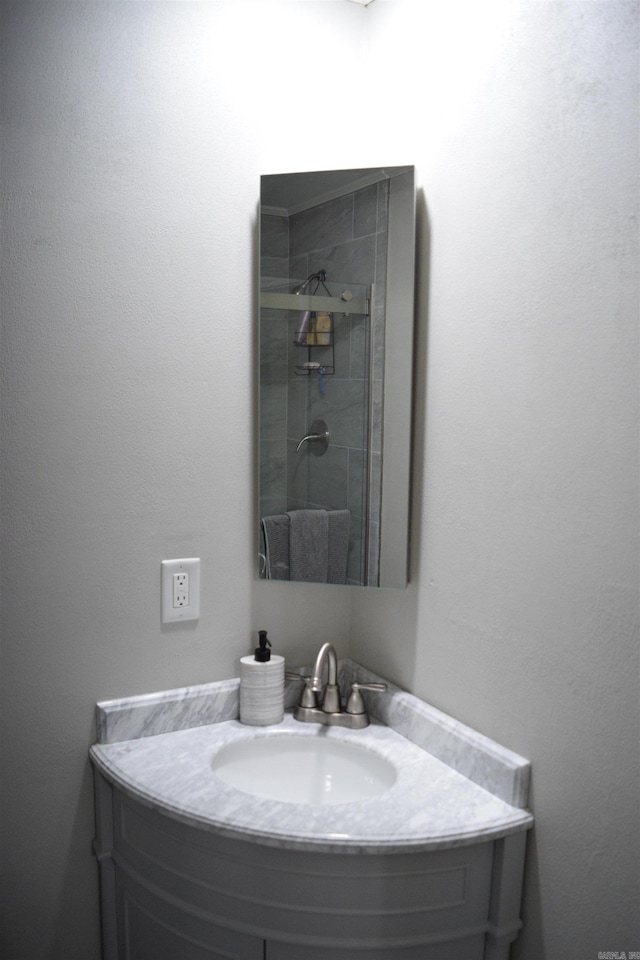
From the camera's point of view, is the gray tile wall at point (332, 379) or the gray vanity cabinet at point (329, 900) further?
the gray tile wall at point (332, 379)

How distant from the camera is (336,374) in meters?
1.62

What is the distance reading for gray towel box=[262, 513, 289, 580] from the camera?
1667mm

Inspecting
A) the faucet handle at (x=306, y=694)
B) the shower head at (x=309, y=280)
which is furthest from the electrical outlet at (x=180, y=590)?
the shower head at (x=309, y=280)

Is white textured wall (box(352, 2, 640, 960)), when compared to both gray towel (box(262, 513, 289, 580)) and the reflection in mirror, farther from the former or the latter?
gray towel (box(262, 513, 289, 580))

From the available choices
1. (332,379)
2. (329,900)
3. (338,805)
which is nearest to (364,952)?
(329,900)

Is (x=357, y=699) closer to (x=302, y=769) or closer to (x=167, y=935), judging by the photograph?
(x=302, y=769)

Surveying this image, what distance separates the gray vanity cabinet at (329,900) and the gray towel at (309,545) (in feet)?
1.86

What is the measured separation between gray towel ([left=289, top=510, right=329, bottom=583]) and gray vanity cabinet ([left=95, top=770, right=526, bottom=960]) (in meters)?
0.57

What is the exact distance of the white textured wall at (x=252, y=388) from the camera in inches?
45.6

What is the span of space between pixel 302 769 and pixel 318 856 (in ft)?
1.21

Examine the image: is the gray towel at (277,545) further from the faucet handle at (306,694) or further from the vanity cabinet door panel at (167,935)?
the vanity cabinet door panel at (167,935)

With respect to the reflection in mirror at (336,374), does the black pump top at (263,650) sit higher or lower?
lower

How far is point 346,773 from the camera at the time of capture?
61.0 inches

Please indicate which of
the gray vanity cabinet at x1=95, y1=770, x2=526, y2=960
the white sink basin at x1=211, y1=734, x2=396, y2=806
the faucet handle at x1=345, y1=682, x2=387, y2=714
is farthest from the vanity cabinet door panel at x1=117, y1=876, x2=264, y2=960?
the faucet handle at x1=345, y1=682, x2=387, y2=714
